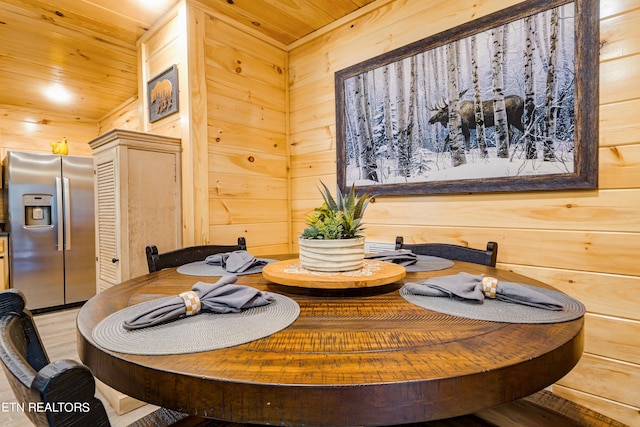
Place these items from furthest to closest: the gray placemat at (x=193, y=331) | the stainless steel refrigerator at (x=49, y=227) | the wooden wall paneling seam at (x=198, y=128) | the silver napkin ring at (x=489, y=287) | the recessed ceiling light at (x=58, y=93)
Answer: the recessed ceiling light at (x=58, y=93)
the stainless steel refrigerator at (x=49, y=227)
the wooden wall paneling seam at (x=198, y=128)
the silver napkin ring at (x=489, y=287)
the gray placemat at (x=193, y=331)

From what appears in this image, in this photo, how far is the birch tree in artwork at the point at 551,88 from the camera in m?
1.52

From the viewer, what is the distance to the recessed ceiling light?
3525 mm

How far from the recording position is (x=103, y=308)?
0.87 metres

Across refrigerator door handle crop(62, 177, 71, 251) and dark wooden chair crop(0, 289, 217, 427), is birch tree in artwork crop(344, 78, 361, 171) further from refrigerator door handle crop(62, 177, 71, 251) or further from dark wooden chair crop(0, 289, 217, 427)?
refrigerator door handle crop(62, 177, 71, 251)

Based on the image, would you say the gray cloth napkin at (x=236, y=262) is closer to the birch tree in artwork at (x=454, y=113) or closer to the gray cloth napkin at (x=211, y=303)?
the gray cloth napkin at (x=211, y=303)

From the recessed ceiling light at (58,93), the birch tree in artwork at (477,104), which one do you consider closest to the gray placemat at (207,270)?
the birch tree in artwork at (477,104)

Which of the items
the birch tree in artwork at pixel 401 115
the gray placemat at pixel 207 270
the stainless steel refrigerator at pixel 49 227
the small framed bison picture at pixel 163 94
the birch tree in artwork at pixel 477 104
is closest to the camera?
the gray placemat at pixel 207 270

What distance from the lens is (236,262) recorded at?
136cm

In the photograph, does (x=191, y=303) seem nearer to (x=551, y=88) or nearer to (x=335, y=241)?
Result: (x=335, y=241)

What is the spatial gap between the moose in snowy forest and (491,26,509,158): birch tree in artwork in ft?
0.06

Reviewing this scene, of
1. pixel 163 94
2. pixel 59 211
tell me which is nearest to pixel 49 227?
pixel 59 211

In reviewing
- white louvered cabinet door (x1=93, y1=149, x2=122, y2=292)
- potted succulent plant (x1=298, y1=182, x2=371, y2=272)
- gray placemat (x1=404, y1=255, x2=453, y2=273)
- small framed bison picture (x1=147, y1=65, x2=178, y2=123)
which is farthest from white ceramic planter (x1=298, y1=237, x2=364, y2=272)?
small framed bison picture (x1=147, y1=65, x2=178, y2=123)

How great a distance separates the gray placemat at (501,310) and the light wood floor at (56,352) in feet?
4.05

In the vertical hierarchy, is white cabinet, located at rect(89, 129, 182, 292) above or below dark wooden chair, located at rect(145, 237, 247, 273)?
above
